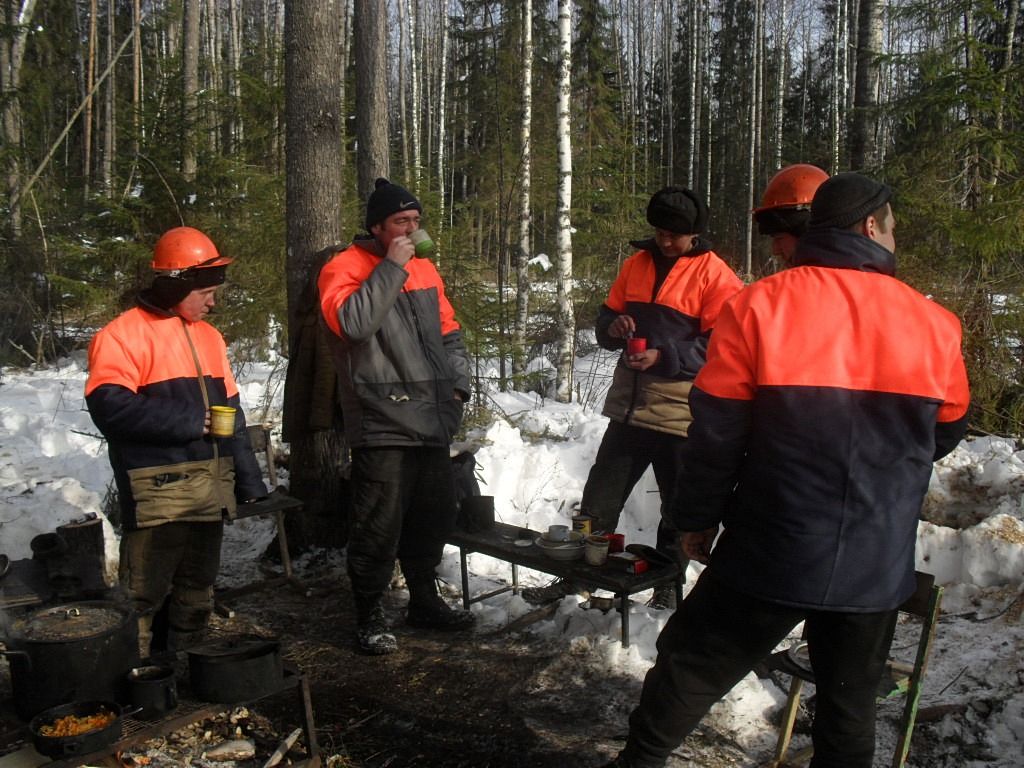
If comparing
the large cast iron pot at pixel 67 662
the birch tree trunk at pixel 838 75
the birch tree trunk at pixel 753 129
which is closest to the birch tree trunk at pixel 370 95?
the large cast iron pot at pixel 67 662

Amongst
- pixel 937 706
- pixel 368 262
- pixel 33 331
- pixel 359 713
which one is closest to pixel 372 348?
pixel 368 262

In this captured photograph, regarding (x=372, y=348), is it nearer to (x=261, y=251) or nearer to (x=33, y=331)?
(x=261, y=251)

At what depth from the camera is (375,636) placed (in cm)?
406

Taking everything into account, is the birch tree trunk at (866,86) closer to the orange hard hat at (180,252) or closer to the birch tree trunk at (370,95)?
the birch tree trunk at (370,95)

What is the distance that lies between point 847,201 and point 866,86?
24.9ft

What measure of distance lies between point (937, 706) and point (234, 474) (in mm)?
3169

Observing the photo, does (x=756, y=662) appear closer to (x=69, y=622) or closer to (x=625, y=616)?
(x=625, y=616)

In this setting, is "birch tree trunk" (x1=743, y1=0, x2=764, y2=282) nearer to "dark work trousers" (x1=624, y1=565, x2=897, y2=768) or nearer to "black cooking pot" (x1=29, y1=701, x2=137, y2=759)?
"dark work trousers" (x1=624, y1=565, x2=897, y2=768)

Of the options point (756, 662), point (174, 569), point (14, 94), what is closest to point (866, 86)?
point (756, 662)

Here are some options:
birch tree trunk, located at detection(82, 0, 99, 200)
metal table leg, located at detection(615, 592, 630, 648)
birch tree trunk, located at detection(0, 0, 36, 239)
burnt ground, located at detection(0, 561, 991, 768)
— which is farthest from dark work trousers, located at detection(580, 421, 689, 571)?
birch tree trunk, located at detection(0, 0, 36, 239)

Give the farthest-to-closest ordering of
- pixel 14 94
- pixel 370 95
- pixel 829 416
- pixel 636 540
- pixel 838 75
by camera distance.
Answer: pixel 838 75 < pixel 14 94 < pixel 370 95 < pixel 636 540 < pixel 829 416

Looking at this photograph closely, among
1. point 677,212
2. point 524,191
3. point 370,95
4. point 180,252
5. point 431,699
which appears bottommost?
point 431,699

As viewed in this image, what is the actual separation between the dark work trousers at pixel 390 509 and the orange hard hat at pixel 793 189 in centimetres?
196

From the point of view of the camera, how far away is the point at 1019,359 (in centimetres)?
692
